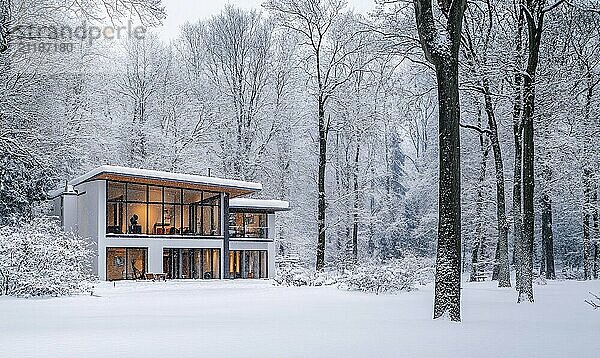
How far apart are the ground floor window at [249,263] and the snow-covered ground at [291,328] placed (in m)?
18.1

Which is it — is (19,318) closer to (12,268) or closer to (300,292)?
(12,268)

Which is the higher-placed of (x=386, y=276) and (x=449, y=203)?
(x=449, y=203)

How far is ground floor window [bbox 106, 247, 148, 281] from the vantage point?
97.6 ft

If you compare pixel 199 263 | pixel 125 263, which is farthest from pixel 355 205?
pixel 125 263

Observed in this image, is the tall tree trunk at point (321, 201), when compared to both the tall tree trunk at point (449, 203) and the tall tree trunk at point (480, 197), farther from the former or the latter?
the tall tree trunk at point (449, 203)

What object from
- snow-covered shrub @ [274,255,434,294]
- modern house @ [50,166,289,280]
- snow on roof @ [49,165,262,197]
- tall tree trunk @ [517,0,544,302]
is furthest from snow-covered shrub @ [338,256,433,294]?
modern house @ [50,166,289,280]

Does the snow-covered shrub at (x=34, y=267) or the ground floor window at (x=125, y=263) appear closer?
the snow-covered shrub at (x=34, y=267)

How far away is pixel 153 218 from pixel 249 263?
6.43m

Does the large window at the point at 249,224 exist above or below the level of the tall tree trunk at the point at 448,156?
below

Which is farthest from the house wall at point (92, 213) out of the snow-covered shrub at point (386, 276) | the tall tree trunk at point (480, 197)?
the tall tree trunk at point (480, 197)

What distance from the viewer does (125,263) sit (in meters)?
30.0

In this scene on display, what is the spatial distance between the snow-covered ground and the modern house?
35.5 feet

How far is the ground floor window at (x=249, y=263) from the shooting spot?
120ft

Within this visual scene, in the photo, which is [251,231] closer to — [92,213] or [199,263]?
[199,263]
